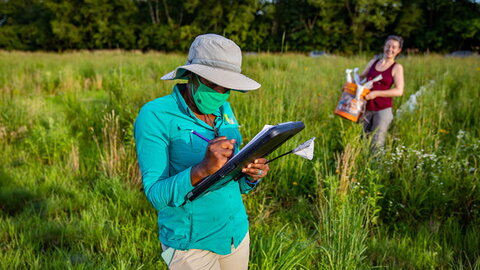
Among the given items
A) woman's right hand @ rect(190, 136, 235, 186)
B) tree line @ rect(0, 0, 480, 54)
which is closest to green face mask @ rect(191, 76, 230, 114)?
woman's right hand @ rect(190, 136, 235, 186)

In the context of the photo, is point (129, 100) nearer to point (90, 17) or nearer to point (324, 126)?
point (324, 126)

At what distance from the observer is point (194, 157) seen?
135 centimetres

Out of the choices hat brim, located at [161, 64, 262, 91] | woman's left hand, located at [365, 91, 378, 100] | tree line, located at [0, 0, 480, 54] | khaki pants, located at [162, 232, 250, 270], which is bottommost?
khaki pants, located at [162, 232, 250, 270]

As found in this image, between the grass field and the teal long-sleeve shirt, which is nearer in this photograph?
the teal long-sleeve shirt

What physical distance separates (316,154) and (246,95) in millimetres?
1291

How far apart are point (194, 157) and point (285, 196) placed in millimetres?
2231

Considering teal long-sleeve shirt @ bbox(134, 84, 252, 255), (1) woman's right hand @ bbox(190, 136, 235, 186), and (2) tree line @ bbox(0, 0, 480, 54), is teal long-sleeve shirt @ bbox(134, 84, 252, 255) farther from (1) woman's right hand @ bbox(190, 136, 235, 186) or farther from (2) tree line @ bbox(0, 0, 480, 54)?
(2) tree line @ bbox(0, 0, 480, 54)

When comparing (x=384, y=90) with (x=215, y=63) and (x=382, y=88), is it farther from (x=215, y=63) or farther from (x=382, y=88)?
(x=215, y=63)

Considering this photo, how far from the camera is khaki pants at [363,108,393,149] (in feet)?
12.9

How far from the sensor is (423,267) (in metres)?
2.49

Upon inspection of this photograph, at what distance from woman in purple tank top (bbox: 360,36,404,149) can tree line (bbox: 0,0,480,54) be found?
16422 millimetres

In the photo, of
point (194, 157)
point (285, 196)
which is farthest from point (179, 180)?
point (285, 196)

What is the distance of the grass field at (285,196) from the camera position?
235cm

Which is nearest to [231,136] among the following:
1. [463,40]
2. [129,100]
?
[129,100]
